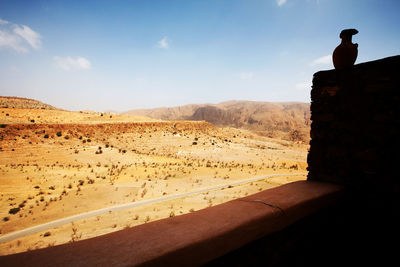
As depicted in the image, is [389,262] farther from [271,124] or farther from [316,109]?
[271,124]

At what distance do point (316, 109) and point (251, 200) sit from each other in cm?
190

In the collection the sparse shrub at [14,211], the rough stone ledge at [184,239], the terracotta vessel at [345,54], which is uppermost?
the terracotta vessel at [345,54]

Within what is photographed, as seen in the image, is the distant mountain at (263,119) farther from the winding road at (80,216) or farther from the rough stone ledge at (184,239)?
the rough stone ledge at (184,239)

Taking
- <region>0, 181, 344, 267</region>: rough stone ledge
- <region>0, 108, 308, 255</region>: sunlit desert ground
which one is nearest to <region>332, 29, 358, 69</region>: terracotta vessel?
<region>0, 181, 344, 267</region>: rough stone ledge

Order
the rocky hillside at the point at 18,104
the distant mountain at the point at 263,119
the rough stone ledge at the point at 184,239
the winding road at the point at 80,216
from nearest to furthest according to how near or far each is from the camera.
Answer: the rough stone ledge at the point at 184,239 → the winding road at the point at 80,216 → the rocky hillside at the point at 18,104 → the distant mountain at the point at 263,119

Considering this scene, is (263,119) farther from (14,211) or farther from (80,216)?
(14,211)

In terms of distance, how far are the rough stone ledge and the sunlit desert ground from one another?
14.6 ft

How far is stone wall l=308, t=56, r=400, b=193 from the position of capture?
93.4 inches

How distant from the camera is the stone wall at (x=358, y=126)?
2.37m

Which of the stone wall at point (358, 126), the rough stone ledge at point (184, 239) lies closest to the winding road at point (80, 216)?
the rough stone ledge at point (184, 239)

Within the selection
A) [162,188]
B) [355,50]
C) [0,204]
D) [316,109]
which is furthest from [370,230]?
[0,204]

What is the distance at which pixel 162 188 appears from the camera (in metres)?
9.40

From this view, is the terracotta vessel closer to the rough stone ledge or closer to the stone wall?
the stone wall

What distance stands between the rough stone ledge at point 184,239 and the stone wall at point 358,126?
3.70ft
